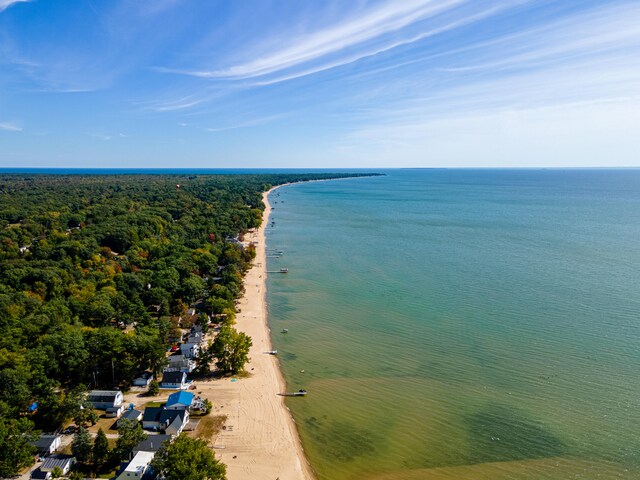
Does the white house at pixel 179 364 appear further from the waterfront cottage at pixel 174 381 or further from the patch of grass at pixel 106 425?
the patch of grass at pixel 106 425

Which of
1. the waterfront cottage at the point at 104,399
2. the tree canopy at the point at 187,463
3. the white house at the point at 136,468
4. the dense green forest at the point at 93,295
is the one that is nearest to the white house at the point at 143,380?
the dense green forest at the point at 93,295

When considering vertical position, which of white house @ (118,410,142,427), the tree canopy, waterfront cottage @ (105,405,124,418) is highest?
the tree canopy

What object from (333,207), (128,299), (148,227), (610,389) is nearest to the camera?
(610,389)

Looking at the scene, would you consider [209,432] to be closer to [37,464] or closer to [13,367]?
[37,464]

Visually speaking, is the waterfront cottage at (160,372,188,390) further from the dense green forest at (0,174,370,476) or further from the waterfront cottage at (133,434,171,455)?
the waterfront cottage at (133,434,171,455)

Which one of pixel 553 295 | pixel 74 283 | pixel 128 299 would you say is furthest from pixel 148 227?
pixel 553 295

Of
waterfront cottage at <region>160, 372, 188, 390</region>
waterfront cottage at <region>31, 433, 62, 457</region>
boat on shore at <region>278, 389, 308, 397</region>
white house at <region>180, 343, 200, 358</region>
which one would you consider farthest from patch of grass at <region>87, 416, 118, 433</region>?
boat on shore at <region>278, 389, 308, 397</region>
